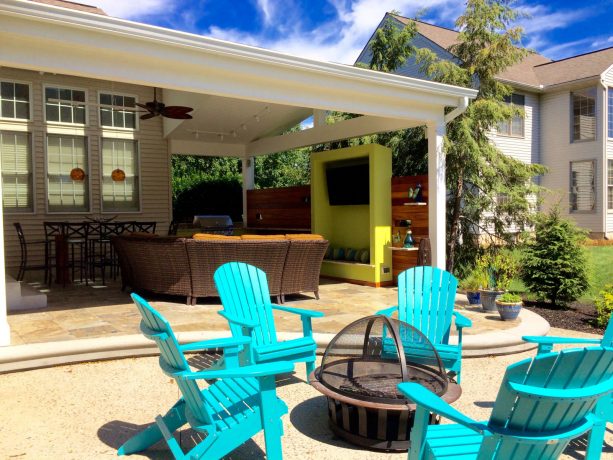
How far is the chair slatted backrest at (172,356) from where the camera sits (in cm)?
251

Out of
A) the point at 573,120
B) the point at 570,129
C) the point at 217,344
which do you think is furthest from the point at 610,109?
the point at 217,344

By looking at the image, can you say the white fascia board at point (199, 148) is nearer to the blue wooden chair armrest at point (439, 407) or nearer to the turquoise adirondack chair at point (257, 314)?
the turquoise adirondack chair at point (257, 314)

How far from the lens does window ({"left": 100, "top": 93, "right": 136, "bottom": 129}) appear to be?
11.3 metres

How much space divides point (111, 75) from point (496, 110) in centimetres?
639

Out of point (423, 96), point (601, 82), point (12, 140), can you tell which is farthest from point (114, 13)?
point (601, 82)

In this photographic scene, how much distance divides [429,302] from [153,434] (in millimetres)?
2398

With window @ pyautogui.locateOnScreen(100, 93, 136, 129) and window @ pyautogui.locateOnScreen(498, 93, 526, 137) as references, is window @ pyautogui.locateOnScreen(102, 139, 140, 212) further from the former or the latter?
window @ pyautogui.locateOnScreen(498, 93, 526, 137)

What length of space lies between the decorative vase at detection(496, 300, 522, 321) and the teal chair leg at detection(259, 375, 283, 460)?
13.9 feet

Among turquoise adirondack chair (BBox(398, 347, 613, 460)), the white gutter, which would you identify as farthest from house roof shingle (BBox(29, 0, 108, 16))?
turquoise adirondack chair (BBox(398, 347, 613, 460))

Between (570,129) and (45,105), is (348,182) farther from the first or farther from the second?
(570,129)

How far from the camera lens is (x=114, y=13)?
50.0 ft

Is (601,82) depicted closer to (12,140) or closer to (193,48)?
(193,48)

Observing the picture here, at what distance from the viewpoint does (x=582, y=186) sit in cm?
1689

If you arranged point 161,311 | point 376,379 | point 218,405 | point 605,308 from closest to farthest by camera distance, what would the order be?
1. point 218,405
2. point 376,379
3. point 605,308
4. point 161,311
